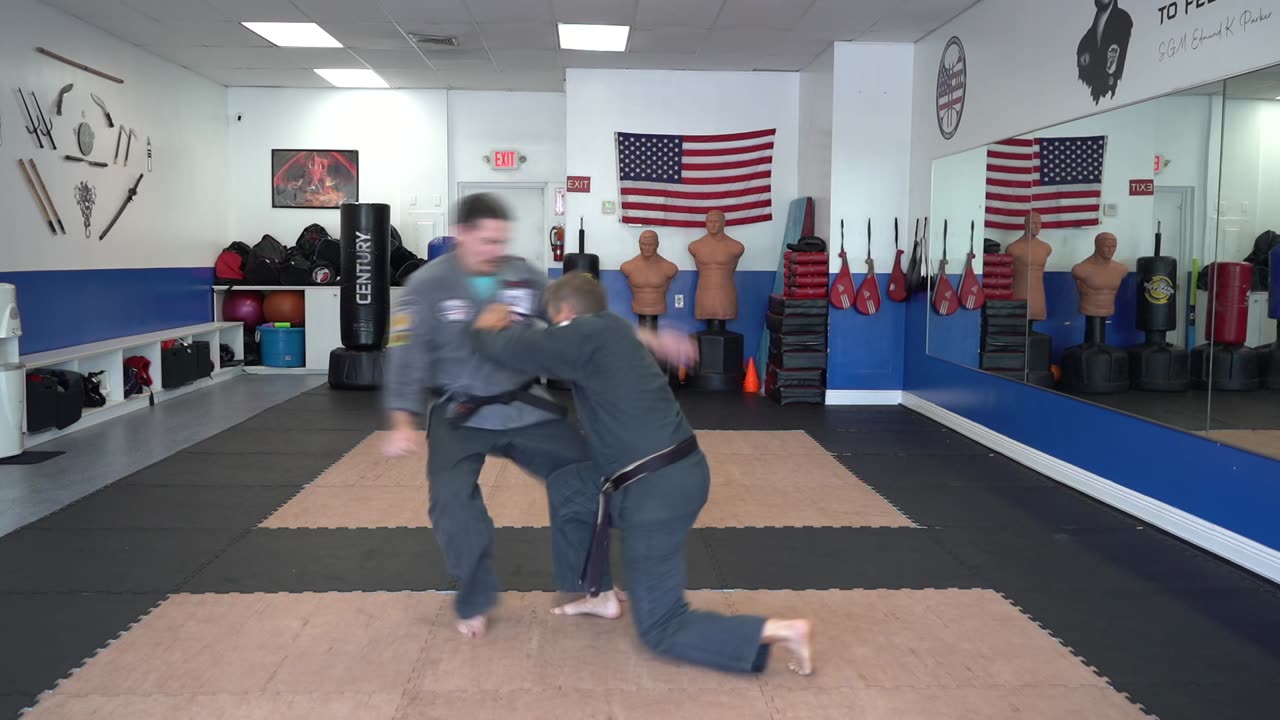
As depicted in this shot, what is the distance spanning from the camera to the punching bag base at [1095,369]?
15.8 ft

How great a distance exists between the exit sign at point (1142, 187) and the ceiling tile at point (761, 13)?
2941 millimetres

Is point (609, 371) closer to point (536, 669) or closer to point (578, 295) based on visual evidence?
point (578, 295)

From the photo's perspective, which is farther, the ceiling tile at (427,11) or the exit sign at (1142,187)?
the ceiling tile at (427,11)

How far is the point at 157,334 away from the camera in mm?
8336

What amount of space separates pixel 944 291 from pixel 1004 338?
1.21 meters

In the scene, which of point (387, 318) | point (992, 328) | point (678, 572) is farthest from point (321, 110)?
point (678, 572)

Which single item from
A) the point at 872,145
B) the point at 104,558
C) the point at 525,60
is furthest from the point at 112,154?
the point at 872,145

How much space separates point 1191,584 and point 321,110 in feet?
32.2

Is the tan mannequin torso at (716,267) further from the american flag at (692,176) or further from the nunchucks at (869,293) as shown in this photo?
the nunchucks at (869,293)

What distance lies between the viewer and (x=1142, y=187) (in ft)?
15.4

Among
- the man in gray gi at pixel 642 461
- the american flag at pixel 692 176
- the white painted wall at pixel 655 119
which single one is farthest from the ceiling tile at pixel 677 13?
the man in gray gi at pixel 642 461

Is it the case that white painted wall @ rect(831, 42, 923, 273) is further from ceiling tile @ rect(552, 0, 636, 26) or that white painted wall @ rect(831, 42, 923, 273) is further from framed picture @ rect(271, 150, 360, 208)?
framed picture @ rect(271, 150, 360, 208)

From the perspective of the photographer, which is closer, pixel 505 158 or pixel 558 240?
pixel 558 240

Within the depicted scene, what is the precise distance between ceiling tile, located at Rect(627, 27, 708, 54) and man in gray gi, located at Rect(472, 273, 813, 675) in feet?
18.5
